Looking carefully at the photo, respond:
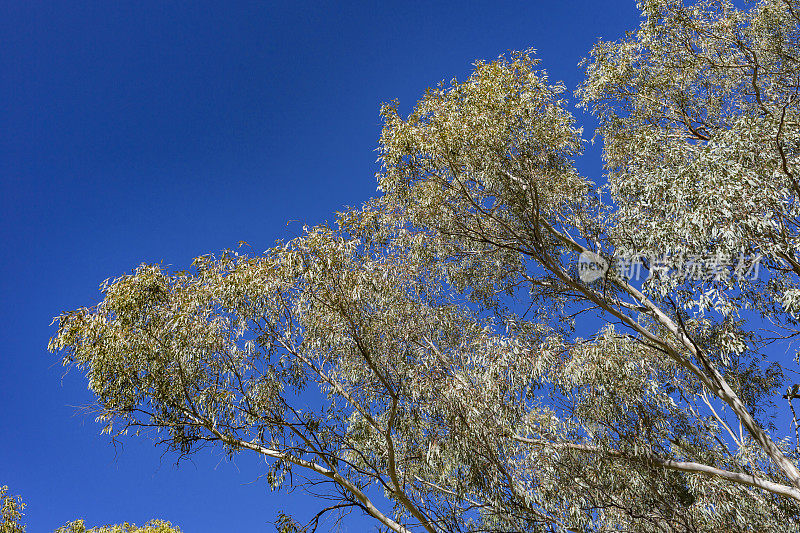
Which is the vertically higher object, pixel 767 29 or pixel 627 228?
pixel 767 29

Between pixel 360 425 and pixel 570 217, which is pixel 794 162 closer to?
pixel 570 217

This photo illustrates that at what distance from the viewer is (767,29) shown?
7.78 metres

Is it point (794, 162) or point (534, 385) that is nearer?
point (794, 162)

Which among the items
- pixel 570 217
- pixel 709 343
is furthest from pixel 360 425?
pixel 709 343

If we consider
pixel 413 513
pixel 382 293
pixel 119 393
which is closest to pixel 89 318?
pixel 119 393

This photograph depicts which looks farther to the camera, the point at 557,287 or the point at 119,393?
the point at 557,287

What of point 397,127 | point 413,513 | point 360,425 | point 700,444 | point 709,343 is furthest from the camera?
point 397,127

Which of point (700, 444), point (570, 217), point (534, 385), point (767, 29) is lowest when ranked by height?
point (700, 444)

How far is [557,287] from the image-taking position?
6.96 meters

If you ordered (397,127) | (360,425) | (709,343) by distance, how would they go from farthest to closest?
(397,127) < (360,425) < (709,343)

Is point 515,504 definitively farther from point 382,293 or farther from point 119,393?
point 119,393

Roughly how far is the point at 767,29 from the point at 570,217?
12.8 feet

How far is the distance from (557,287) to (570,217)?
95 centimetres

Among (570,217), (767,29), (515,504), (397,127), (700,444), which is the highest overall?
(767,29)
